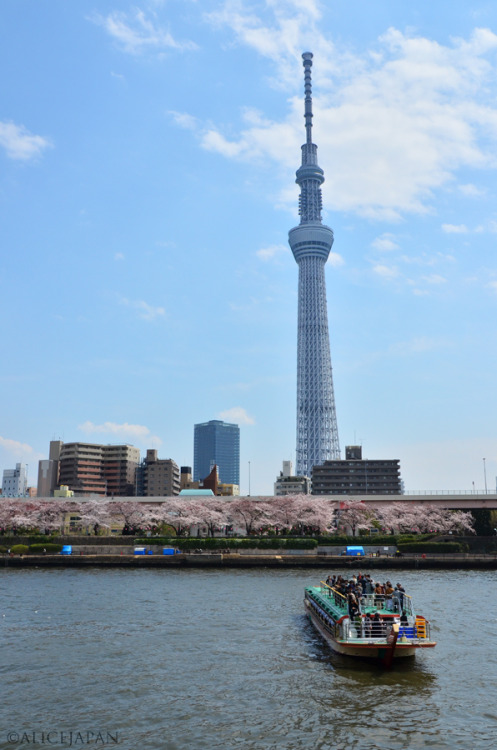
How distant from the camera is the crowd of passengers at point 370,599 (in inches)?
1324

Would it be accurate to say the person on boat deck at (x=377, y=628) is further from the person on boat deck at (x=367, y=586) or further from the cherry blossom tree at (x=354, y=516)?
the cherry blossom tree at (x=354, y=516)

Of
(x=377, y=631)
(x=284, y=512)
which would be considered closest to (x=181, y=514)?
(x=284, y=512)

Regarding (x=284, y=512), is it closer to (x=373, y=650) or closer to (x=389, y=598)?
(x=389, y=598)

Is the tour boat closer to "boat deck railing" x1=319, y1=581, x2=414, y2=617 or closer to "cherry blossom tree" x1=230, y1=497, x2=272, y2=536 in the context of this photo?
"boat deck railing" x1=319, y1=581, x2=414, y2=617

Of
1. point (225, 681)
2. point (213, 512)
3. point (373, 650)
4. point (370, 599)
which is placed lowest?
point (225, 681)

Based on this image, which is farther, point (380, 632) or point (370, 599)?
point (370, 599)

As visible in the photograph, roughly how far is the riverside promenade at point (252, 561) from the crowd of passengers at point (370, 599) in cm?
3717

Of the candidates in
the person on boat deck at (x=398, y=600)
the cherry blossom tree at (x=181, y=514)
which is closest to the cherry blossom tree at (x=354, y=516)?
the cherry blossom tree at (x=181, y=514)

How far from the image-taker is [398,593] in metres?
36.3

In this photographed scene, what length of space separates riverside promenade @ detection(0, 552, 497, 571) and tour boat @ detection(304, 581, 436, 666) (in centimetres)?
4307

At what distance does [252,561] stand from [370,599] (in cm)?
4439

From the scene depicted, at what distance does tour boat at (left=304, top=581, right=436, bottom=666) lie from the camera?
3253cm

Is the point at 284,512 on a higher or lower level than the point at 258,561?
higher

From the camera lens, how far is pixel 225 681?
97.6ft
